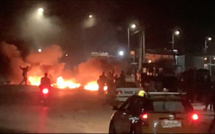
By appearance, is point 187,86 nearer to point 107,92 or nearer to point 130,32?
point 107,92

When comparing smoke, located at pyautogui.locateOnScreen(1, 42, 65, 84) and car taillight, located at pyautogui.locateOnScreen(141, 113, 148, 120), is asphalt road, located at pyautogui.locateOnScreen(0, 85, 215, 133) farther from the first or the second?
smoke, located at pyautogui.locateOnScreen(1, 42, 65, 84)

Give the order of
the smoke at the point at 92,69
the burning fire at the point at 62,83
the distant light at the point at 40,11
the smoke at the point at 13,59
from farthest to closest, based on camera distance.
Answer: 1. the smoke at the point at 92,69
2. the smoke at the point at 13,59
3. the burning fire at the point at 62,83
4. the distant light at the point at 40,11

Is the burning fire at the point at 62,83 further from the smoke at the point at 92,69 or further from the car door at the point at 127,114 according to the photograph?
the car door at the point at 127,114

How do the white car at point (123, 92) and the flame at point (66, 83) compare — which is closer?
the white car at point (123, 92)

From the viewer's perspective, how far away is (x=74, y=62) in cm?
6294

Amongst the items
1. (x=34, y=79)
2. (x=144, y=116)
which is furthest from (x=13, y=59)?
(x=144, y=116)

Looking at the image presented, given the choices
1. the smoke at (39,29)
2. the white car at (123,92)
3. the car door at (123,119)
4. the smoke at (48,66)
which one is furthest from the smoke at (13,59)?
the car door at (123,119)

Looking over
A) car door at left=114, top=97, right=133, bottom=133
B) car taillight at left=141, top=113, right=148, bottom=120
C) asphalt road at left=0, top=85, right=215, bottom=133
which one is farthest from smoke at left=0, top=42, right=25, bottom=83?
car taillight at left=141, top=113, right=148, bottom=120

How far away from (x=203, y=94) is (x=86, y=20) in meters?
32.1

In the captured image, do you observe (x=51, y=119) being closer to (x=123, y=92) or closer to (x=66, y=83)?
(x=123, y=92)

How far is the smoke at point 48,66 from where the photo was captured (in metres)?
48.5

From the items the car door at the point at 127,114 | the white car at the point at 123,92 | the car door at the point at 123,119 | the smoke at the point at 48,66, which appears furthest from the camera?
the smoke at the point at 48,66

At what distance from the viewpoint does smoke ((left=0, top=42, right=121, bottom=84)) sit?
4853cm

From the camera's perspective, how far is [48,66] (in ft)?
161
